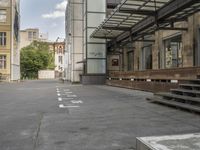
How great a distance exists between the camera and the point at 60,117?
29.9 ft

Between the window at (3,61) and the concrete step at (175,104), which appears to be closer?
the concrete step at (175,104)

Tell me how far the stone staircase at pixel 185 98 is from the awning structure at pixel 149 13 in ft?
14.7

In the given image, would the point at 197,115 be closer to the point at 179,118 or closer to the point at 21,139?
the point at 179,118

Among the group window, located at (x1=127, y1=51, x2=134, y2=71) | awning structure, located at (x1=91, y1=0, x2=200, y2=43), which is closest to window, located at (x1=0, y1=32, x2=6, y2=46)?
window, located at (x1=127, y1=51, x2=134, y2=71)

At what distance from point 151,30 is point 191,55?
19.3ft

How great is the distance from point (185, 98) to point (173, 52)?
12.3m

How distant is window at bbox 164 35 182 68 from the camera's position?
835 inches

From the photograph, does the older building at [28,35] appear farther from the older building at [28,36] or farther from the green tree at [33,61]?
the green tree at [33,61]

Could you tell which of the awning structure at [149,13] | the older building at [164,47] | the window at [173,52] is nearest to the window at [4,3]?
the older building at [164,47]

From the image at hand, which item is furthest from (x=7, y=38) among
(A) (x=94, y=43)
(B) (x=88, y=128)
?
(B) (x=88, y=128)

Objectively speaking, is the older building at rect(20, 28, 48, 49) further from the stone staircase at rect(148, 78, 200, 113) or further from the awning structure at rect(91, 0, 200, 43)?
the stone staircase at rect(148, 78, 200, 113)

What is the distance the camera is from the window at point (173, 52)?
2121 centimetres

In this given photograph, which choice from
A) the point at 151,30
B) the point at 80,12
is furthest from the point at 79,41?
the point at 151,30

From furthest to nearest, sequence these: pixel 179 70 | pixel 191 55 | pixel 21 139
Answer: pixel 191 55 → pixel 179 70 → pixel 21 139
